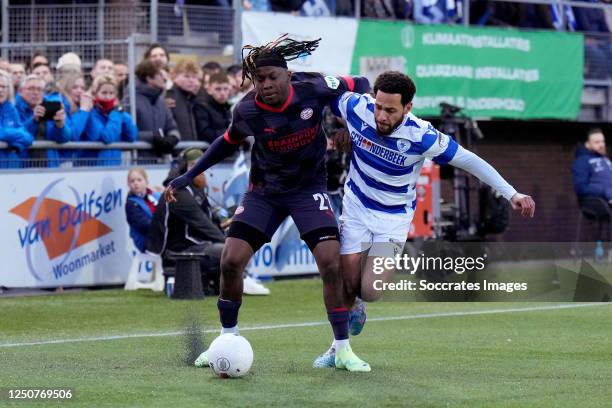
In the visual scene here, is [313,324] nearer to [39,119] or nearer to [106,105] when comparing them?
[39,119]

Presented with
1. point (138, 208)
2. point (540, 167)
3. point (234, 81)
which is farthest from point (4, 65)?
point (540, 167)

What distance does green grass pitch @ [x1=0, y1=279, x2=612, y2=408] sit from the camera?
26.6ft

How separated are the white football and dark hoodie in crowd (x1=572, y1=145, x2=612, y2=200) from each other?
45.0 feet

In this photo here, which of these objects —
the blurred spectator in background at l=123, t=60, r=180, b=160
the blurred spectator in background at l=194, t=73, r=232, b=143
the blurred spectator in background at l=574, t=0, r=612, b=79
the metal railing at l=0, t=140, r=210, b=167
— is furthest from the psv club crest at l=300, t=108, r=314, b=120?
the blurred spectator in background at l=574, t=0, r=612, b=79

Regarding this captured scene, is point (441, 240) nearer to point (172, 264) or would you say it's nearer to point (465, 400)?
point (172, 264)

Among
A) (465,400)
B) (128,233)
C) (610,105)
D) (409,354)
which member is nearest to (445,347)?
(409,354)

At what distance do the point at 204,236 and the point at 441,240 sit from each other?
155 inches

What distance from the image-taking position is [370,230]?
9.84 m

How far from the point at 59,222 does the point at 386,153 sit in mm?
7011

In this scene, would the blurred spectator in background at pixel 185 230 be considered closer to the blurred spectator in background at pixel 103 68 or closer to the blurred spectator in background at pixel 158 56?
the blurred spectator in background at pixel 103 68

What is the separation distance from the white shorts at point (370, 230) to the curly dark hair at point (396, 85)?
89 centimetres

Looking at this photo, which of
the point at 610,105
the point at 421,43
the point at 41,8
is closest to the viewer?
the point at 41,8

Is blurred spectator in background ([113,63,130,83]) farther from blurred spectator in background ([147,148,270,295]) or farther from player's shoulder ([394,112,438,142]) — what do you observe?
player's shoulder ([394,112,438,142])

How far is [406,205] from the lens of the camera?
392 inches
